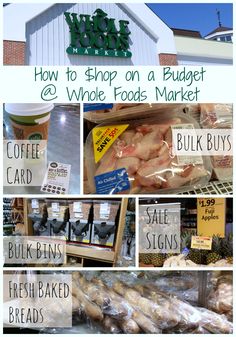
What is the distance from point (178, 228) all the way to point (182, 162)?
371mm

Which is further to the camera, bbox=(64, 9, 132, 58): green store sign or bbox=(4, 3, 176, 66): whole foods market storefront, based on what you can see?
bbox=(64, 9, 132, 58): green store sign

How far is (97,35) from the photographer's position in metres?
3.08

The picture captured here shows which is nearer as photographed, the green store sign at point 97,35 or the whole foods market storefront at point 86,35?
the whole foods market storefront at point 86,35

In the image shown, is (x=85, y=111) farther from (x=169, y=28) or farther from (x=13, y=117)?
(x=169, y=28)

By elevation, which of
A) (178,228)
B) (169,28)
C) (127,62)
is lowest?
(178,228)

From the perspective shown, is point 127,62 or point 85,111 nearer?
point 85,111

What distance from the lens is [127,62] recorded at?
2826 millimetres

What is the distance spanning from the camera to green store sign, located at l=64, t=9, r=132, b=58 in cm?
288

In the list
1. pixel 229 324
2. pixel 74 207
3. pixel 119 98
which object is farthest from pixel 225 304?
pixel 119 98

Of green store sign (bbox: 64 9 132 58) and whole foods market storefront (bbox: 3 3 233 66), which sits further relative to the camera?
green store sign (bbox: 64 9 132 58)

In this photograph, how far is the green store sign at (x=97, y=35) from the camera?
2.88m

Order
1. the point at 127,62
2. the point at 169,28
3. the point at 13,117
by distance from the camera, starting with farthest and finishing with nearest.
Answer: the point at 169,28
the point at 127,62
the point at 13,117

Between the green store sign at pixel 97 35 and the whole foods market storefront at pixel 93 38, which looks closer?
the whole foods market storefront at pixel 93 38

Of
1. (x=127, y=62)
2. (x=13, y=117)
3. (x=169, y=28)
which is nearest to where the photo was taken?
(x=13, y=117)
